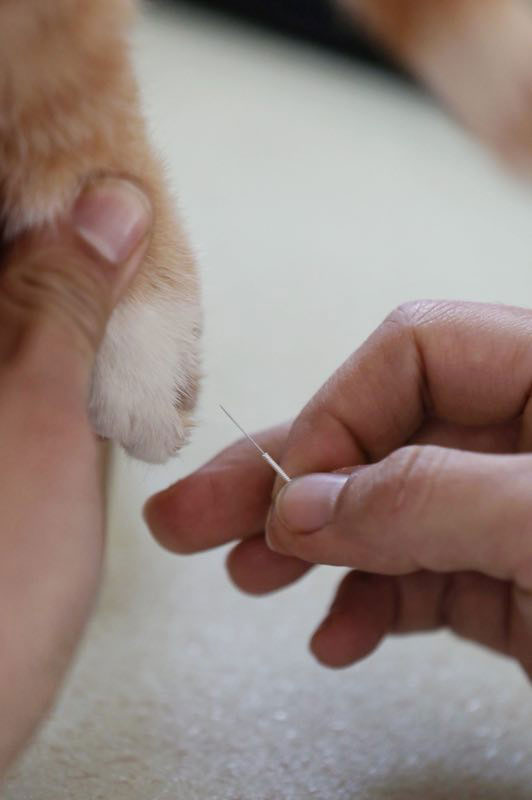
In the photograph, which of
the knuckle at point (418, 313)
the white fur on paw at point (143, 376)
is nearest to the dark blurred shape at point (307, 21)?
the knuckle at point (418, 313)

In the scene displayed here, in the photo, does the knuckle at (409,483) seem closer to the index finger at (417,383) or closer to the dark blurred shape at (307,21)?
the index finger at (417,383)

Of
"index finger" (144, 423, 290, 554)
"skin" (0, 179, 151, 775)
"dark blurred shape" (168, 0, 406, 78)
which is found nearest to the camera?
"skin" (0, 179, 151, 775)

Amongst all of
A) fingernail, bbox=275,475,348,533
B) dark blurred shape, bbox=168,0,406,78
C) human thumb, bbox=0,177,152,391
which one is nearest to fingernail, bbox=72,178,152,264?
human thumb, bbox=0,177,152,391

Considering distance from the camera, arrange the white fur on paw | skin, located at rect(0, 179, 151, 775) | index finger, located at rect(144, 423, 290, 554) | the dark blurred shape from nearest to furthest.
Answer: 1. skin, located at rect(0, 179, 151, 775)
2. the white fur on paw
3. index finger, located at rect(144, 423, 290, 554)
4. the dark blurred shape

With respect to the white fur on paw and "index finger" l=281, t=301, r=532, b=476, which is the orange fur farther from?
"index finger" l=281, t=301, r=532, b=476

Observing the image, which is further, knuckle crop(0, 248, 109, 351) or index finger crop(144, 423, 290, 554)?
index finger crop(144, 423, 290, 554)

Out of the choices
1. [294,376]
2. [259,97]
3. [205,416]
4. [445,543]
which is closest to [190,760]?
[445,543]
